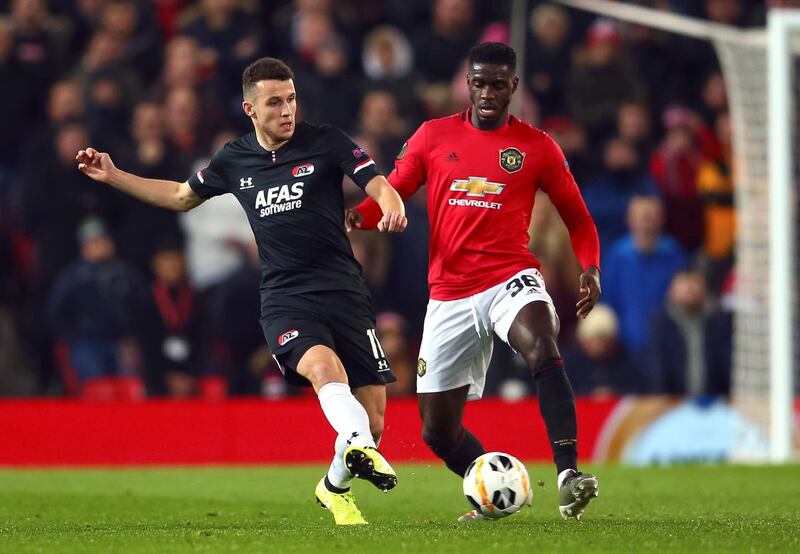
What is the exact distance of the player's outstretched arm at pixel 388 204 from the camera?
726 centimetres

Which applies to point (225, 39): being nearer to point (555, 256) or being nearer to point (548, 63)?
point (548, 63)

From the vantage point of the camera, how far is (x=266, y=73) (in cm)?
789

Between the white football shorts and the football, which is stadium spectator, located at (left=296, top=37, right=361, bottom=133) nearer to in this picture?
the white football shorts

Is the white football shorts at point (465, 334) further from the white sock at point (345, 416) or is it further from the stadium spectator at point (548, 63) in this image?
the stadium spectator at point (548, 63)

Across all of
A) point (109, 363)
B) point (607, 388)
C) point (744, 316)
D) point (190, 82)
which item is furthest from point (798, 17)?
point (109, 363)

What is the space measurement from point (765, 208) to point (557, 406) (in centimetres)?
761

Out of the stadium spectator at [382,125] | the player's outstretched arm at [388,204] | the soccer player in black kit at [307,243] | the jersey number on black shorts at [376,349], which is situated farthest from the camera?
the stadium spectator at [382,125]

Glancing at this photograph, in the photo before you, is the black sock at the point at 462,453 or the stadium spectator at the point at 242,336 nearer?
the black sock at the point at 462,453

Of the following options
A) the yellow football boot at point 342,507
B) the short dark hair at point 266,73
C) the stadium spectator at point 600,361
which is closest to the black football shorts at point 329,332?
the yellow football boot at point 342,507

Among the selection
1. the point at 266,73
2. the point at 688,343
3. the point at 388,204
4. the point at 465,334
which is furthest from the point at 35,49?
the point at 388,204

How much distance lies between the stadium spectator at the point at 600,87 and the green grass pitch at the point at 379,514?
14.7 feet

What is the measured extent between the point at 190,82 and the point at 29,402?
12.1ft

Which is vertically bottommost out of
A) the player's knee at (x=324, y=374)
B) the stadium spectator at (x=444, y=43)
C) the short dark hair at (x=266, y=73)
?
the player's knee at (x=324, y=374)

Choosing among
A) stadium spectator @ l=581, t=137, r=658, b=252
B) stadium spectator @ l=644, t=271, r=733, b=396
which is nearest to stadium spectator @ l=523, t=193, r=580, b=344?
stadium spectator @ l=644, t=271, r=733, b=396
